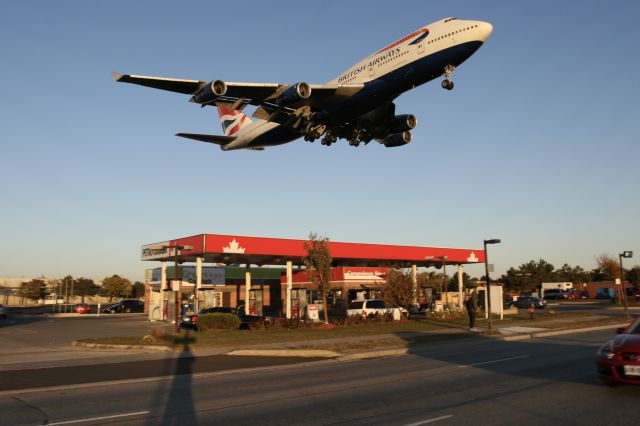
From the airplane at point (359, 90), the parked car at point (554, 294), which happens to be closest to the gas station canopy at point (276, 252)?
the airplane at point (359, 90)

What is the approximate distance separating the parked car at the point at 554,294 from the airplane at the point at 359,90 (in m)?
63.4

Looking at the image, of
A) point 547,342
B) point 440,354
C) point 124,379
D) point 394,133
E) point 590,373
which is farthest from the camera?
point 394,133

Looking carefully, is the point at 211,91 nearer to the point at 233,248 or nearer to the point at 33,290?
the point at 233,248

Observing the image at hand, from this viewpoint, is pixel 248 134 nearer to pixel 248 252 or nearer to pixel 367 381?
pixel 248 252

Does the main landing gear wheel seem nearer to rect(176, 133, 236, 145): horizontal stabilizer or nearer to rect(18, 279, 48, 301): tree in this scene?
rect(176, 133, 236, 145): horizontal stabilizer

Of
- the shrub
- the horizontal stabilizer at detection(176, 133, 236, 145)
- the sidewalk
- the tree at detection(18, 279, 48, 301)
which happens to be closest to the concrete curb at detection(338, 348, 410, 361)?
the sidewalk

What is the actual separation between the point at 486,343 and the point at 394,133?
12679mm

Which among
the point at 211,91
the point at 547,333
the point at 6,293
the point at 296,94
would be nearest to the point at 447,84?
the point at 296,94

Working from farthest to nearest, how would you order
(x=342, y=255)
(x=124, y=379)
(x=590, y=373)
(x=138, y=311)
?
(x=138, y=311) < (x=342, y=255) < (x=124, y=379) < (x=590, y=373)

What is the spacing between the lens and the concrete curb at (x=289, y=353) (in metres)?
18.9

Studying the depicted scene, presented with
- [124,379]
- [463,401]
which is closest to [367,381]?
[463,401]

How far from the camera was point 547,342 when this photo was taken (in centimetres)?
2166

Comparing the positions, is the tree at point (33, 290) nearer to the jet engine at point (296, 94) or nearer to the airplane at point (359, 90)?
the airplane at point (359, 90)

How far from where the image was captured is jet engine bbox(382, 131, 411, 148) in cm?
2994
